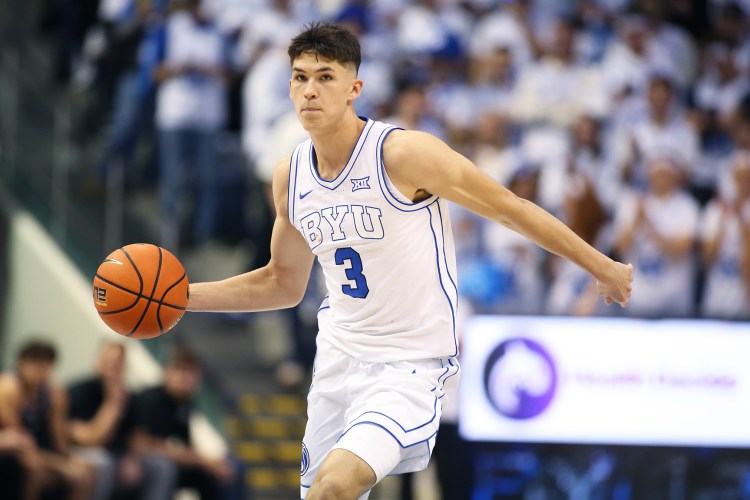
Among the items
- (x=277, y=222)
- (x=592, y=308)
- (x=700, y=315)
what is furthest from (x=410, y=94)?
(x=277, y=222)

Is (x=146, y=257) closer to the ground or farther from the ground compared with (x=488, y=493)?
farther from the ground

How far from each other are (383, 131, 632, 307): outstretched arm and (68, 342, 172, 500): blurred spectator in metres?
5.43

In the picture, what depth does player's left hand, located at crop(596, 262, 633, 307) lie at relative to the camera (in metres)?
5.61

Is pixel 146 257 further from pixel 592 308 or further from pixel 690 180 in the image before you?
pixel 690 180

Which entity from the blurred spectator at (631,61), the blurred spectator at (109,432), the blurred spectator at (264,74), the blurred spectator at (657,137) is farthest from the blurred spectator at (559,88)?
the blurred spectator at (109,432)

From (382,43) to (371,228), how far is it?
7971 mm

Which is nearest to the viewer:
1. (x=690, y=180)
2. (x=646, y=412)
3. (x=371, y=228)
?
(x=371, y=228)

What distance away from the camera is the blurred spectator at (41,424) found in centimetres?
1001

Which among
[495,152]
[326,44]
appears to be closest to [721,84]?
[495,152]

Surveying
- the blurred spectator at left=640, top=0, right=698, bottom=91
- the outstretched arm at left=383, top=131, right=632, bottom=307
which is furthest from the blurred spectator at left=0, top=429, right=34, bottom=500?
the blurred spectator at left=640, top=0, right=698, bottom=91

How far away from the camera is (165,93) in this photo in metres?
12.4

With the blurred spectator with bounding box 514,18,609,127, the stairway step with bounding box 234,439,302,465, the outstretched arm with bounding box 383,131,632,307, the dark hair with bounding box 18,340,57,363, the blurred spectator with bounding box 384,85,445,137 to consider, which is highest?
the blurred spectator with bounding box 514,18,609,127

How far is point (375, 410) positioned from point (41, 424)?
5.27 meters

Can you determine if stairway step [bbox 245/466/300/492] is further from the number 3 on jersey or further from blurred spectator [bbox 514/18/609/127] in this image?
the number 3 on jersey
